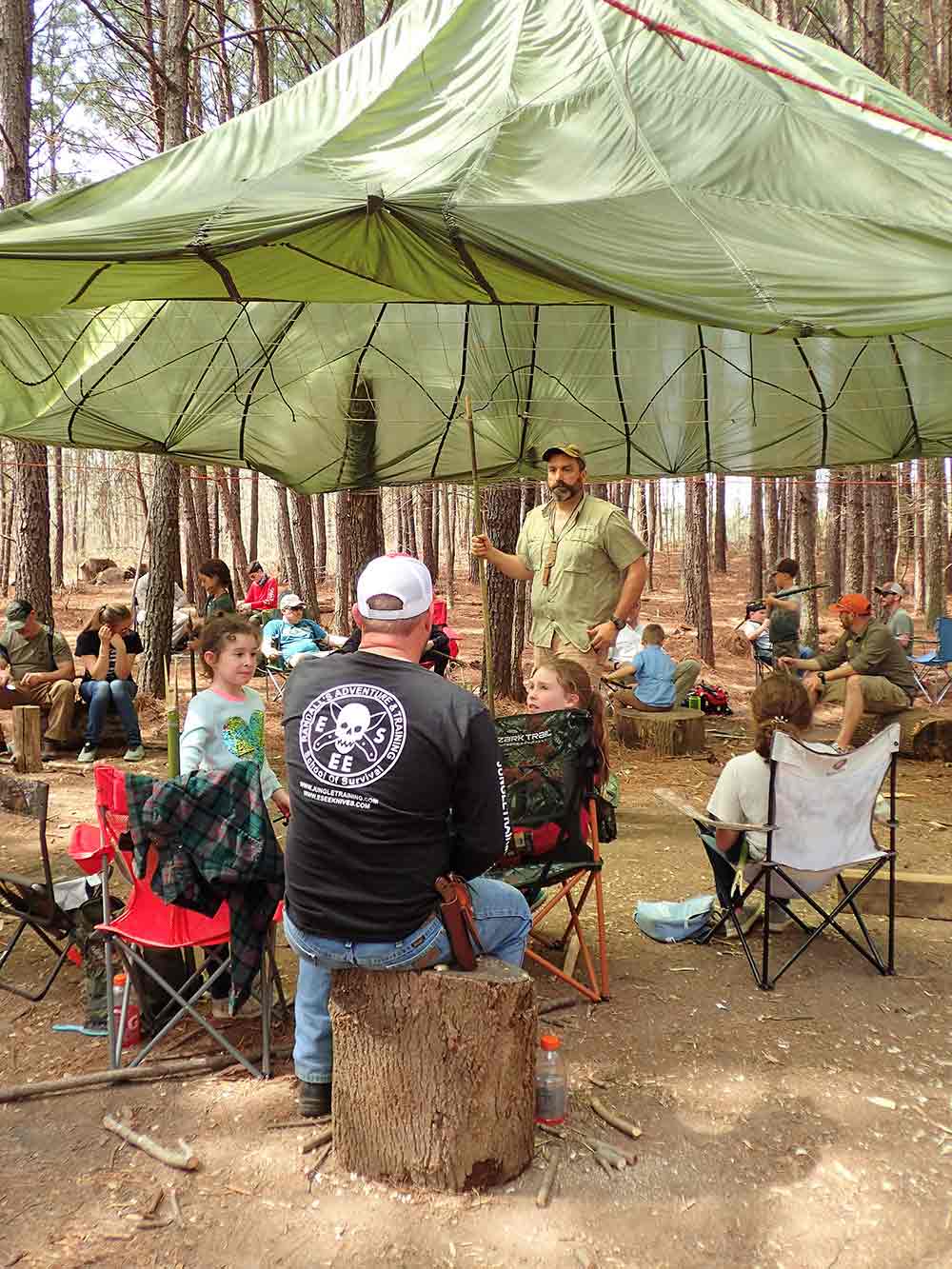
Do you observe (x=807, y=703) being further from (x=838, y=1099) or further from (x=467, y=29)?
(x=467, y=29)

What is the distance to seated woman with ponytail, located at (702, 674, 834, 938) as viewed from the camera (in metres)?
3.64

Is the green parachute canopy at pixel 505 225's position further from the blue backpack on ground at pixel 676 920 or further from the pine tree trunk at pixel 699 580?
the pine tree trunk at pixel 699 580

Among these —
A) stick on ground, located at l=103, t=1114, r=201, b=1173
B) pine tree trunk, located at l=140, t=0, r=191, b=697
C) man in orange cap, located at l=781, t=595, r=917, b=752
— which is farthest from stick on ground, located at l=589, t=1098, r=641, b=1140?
pine tree trunk, located at l=140, t=0, r=191, b=697

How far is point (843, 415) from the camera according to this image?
7.02 meters

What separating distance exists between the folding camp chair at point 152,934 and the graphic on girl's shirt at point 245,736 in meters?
0.64

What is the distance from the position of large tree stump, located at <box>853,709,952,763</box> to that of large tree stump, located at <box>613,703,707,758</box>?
1200 mm

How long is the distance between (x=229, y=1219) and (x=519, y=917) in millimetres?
960

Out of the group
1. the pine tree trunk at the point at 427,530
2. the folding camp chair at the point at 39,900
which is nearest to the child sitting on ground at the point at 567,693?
the folding camp chair at the point at 39,900

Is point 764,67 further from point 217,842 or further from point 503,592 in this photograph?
point 503,592

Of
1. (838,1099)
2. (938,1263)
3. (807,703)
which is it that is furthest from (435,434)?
(938,1263)

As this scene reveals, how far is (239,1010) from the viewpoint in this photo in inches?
129

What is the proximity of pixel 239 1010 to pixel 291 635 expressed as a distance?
7.00 metres

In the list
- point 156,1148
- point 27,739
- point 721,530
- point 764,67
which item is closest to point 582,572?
point 764,67

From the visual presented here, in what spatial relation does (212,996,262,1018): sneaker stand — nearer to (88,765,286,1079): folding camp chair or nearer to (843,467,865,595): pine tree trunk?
(88,765,286,1079): folding camp chair
